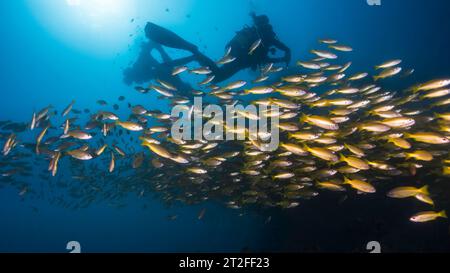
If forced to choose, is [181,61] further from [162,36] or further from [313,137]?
[313,137]

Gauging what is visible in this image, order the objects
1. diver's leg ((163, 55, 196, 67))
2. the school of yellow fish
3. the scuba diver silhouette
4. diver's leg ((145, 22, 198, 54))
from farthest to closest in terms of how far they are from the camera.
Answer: diver's leg ((145, 22, 198, 54)) → diver's leg ((163, 55, 196, 67)) → the scuba diver silhouette → the school of yellow fish

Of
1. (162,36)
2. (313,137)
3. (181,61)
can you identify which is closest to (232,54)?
(181,61)

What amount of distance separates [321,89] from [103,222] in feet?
175

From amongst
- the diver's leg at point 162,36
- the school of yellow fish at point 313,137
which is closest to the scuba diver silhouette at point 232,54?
the diver's leg at point 162,36

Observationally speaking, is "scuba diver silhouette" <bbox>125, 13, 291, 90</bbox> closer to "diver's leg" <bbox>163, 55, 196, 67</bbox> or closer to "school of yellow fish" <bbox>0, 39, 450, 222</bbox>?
"diver's leg" <bbox>163, 55, 196, 67</bbox>

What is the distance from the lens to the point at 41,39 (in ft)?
265

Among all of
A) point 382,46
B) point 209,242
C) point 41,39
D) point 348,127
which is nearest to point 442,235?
point 348,127

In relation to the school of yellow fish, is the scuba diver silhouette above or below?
above

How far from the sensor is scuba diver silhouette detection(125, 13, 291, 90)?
40.2 feet

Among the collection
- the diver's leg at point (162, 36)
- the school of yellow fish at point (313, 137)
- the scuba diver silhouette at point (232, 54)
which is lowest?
the school of yellow fish at point (313, 137)

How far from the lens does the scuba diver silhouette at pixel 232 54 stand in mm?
12266

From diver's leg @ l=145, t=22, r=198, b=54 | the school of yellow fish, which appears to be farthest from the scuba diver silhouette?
the school of yellow fish

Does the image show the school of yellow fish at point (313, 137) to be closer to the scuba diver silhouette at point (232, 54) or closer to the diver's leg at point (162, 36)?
the scuba diver silhouette at point (232, 54)
